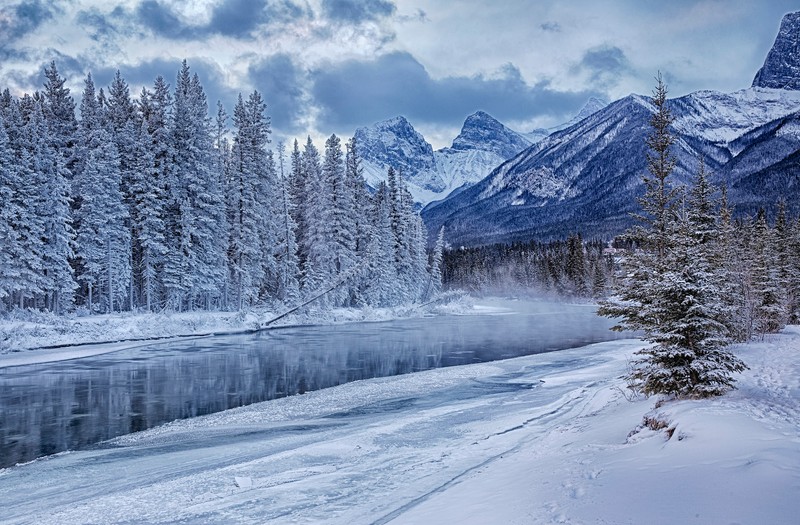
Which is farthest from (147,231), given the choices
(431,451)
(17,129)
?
(431,451)

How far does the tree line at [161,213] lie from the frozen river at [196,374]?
400 inches

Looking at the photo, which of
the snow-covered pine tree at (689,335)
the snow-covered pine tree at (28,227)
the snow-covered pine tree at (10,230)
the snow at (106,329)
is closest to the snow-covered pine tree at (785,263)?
the snow-covered pine tree at (689,335)

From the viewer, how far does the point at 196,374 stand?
22.4 metres

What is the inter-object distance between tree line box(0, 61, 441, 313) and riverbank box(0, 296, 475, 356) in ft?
8.45

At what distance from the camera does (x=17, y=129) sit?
4172cm

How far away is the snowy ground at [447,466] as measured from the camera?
6086 mm

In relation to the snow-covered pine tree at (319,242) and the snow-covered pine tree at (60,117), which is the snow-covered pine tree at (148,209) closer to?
the snow-covered pine tree at (60,117)

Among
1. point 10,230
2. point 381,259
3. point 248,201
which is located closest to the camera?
point 10,230

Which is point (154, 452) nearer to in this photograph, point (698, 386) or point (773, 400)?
point (698, 386)

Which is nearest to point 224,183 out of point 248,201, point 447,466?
point 248,201

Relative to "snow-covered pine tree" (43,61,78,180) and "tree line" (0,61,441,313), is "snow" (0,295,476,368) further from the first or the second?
"snow-covered pine tree" (43,61,78,180)

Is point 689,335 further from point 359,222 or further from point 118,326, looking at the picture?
point 359,222

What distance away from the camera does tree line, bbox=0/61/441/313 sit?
37.5 metres

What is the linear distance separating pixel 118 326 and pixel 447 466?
31.6 metres
